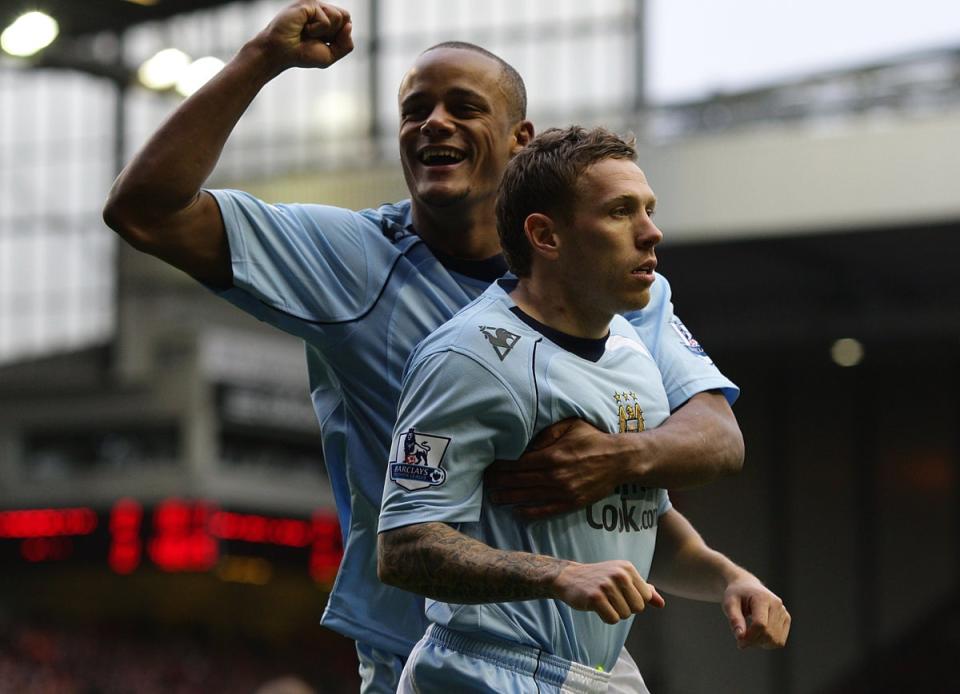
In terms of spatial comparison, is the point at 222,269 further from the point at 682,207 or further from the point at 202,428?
the point at 202,428

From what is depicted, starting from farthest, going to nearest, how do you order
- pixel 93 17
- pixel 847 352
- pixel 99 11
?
1. pixel 847 352
2. pixel 93 17
3. pixel 99 11

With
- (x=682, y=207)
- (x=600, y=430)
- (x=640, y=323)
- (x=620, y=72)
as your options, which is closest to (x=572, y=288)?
(x=600, y=430)

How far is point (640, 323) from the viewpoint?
3.56 metres

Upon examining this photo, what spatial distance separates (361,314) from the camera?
3.58 m

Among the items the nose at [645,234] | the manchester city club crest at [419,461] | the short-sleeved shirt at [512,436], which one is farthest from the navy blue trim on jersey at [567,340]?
the manchester city club crest at [419,461]

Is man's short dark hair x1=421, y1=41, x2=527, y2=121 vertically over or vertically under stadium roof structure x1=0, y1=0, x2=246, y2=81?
under

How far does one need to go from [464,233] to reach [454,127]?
250 mm

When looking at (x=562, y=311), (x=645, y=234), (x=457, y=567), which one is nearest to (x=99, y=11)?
(x=562, y=311)

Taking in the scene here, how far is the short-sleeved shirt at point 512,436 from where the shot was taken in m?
2.88

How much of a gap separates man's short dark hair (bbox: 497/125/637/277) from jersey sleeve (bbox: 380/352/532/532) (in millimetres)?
320

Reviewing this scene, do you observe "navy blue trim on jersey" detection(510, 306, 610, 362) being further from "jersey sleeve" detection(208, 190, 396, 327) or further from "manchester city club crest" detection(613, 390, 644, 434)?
"jersey sleeve" detection(208, 190, 396, 327)

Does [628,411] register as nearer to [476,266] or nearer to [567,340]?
[567,340]

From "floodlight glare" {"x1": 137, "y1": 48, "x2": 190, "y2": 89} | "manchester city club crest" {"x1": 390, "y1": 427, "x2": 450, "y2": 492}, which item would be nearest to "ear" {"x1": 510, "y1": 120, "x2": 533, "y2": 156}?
"manchester city club crest" {"x1": 390, "y1": 427, "x2": 450, "y2": 492}

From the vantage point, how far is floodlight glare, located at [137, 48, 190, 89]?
53.5 ft
